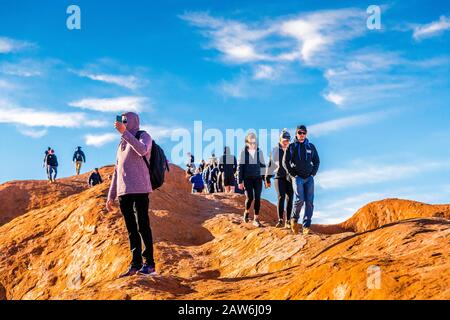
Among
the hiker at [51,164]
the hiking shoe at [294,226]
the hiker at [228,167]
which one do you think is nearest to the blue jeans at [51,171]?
the hiker at [51,164]

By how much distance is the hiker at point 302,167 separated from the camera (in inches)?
440

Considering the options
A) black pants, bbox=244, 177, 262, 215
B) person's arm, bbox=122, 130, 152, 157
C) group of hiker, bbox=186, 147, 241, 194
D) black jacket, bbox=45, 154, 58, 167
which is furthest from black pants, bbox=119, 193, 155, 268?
black jacket, bbox=45, 154, 58, 167

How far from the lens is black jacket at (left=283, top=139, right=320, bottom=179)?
1116 cm

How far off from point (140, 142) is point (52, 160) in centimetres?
2525

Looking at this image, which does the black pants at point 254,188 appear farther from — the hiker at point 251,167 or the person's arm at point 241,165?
the person's arm at point 241,165

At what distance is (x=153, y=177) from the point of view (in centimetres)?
792

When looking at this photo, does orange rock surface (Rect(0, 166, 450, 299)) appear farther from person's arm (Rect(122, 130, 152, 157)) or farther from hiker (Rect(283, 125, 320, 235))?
person's arm (Rect(122, 130, 152, 157))

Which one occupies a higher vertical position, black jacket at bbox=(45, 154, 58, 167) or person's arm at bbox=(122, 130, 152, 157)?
black jacket at bbox=(45, 154, 58, 167)

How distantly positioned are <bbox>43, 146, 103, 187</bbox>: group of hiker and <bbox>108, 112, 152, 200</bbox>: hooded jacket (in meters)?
23.8

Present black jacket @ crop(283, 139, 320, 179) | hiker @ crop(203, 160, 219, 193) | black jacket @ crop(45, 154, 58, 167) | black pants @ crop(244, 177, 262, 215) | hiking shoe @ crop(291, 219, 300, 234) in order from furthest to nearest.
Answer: black jacket @ crop(45, 154, 58, 167)
hiker @ crop(203, 160, 219, 193)
black pants @ crop(244, 177, 262, 215)
hiking shoe @ crop(291, 219, 300, 234)
black jacket @ crop(283, 139, 320, 179)

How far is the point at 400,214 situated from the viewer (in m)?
28.9

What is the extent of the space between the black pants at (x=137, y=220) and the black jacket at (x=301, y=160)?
13.2ft

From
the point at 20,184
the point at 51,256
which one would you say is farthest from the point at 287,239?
the point at 20,184
